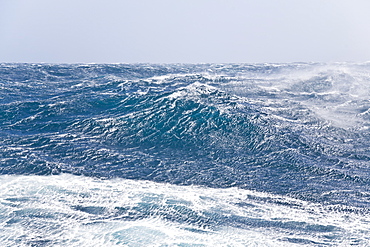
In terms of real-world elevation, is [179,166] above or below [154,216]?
above

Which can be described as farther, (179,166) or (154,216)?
(179,166)

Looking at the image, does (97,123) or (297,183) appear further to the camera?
(97,123)

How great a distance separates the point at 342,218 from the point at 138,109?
98.3 feet

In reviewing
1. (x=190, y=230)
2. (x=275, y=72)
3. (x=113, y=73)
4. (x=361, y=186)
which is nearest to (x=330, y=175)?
(x=361, y=186)

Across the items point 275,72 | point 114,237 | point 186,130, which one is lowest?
point 114,237

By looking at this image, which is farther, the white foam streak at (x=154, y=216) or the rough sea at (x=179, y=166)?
the rough sea at (x=179, y=166)

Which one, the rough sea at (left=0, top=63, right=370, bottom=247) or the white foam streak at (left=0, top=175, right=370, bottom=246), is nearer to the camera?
the white foam streak at (left=0, top=175, right=370, bottom=246)

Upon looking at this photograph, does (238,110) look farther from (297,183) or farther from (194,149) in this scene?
(297,183)

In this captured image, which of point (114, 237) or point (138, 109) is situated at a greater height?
point (138, 109)

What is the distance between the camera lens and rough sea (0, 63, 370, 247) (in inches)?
1034

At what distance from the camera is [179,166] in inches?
1469

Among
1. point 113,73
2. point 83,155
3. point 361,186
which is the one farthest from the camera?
point 113,73

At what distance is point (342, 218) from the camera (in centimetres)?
2847

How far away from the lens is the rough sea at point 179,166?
26.3 meters
